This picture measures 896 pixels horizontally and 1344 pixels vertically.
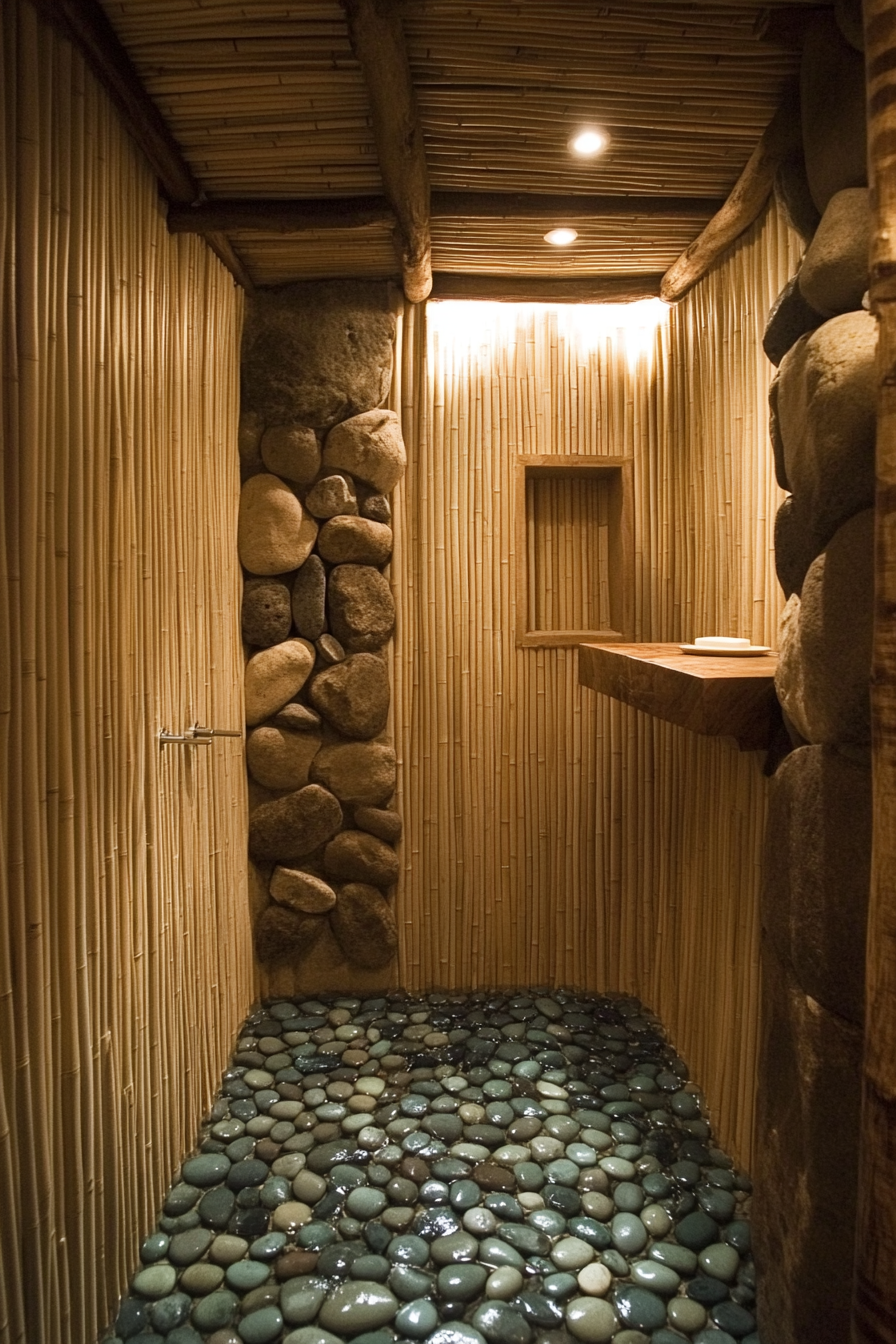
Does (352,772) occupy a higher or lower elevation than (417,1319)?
higher

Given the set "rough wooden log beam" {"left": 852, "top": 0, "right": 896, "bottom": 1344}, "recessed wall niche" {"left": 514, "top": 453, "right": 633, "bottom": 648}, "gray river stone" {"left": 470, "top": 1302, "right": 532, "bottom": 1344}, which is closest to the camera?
"rough wooden log beam" {"left": 852, "top": 0, "right": 896, "bottom": 1344}

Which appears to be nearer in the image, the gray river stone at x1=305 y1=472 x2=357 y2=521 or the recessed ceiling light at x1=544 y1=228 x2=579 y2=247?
the recessed ceiling light at x1=544 y1=228 x2=579 y2=247

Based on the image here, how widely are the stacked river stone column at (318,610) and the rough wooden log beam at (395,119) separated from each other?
432mm

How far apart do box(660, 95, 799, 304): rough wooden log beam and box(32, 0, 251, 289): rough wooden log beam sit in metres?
1.29

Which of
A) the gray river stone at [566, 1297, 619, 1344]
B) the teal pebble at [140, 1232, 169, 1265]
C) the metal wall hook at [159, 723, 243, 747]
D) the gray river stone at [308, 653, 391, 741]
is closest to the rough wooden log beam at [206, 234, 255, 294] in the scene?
the gray river stone at [308, 653, 391, 741]

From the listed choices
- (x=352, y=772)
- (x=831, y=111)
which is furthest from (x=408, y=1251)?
(x=831, y=111)

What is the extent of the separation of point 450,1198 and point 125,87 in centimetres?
238

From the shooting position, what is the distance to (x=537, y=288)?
257 cm

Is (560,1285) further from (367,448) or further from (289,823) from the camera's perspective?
(367,448)

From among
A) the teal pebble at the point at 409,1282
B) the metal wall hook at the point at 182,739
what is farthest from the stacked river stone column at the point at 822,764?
the metal wall hook at the point at 182,739

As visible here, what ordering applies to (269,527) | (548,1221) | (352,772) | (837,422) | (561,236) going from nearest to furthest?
(837,422), (548,1221), (561,236), (269,527), (352,772)

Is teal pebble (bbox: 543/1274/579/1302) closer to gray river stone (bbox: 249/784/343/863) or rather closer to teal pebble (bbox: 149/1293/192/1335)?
teal pebble (bbox: 149/1293/192/1335)

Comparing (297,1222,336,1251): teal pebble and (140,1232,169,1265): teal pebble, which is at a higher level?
(140,1232,169,1265): teal pebble

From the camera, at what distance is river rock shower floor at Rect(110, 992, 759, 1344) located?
1.50 meters
